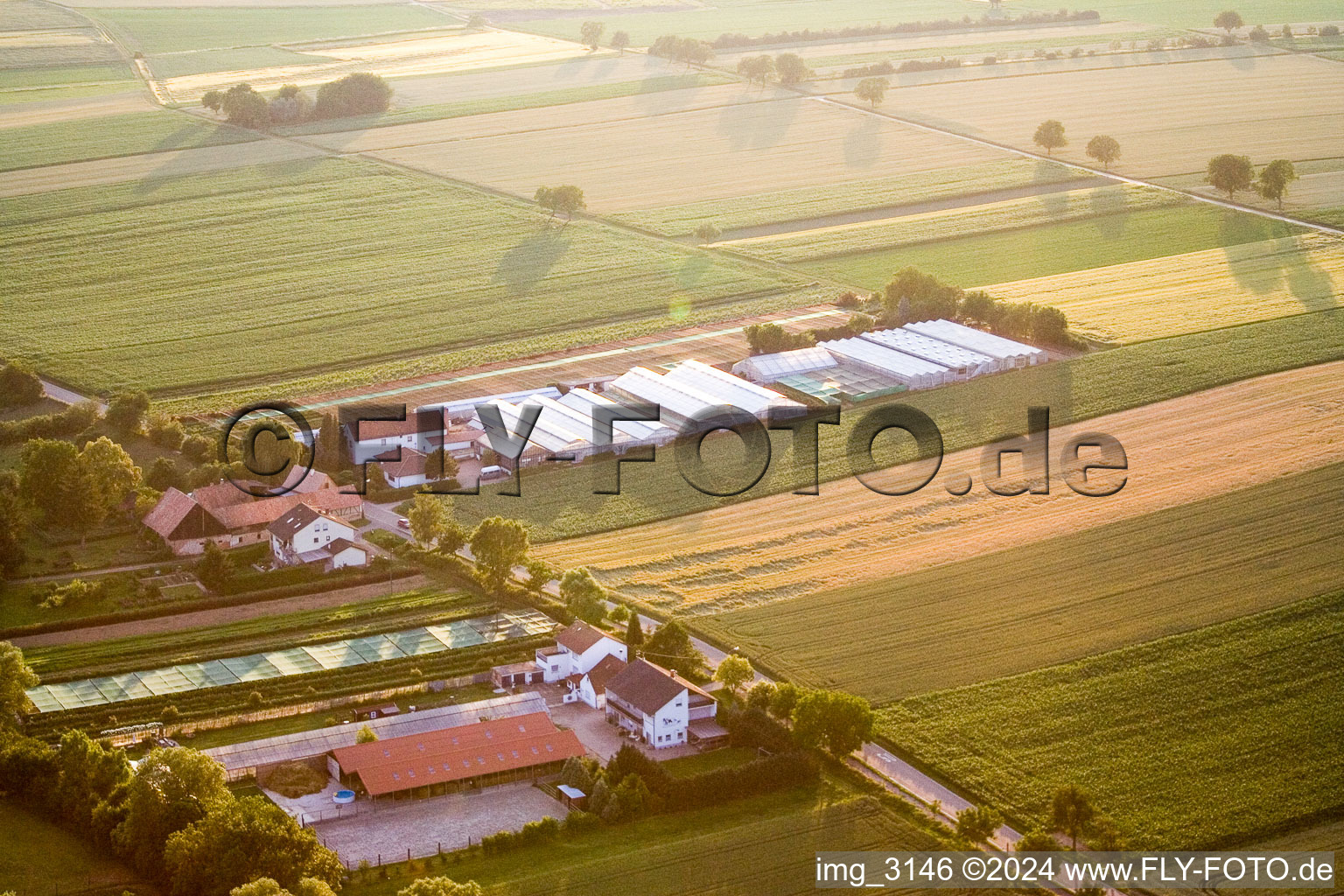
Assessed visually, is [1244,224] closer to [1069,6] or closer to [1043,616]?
[1043,616]

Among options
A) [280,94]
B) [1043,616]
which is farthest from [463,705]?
[280,94]

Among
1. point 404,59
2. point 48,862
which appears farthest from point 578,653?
point 404,59

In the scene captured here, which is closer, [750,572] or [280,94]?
[750,572]

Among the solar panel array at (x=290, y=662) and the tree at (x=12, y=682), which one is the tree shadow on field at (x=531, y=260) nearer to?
the solar panel array at (x=290, y=662)

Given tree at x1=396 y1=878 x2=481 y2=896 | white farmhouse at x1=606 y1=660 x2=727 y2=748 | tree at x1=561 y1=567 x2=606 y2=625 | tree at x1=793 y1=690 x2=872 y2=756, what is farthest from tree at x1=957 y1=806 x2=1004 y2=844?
tree at x1=561 y1=567 x2=606 y2=625

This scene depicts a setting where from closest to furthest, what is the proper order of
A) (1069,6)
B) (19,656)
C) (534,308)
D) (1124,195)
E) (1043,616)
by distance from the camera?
(19,656) → (1043,616) → (534,308) → (1124,195) → (1069,6)

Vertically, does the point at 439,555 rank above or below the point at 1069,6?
below
